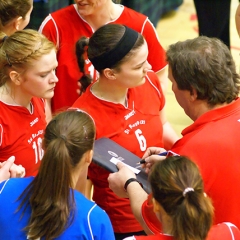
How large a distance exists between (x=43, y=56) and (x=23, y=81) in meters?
0.15

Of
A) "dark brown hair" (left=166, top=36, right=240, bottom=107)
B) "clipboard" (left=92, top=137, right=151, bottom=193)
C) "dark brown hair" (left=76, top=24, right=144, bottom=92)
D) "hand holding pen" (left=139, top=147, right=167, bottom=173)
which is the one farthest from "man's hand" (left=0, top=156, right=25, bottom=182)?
"dark brown hair" (left=166, top=36, right=240, bottom=107)

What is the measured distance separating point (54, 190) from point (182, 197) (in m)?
0.43

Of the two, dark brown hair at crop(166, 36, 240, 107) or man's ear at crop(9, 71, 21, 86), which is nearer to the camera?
dark brown hair at crop(166, 36, 240, 107)

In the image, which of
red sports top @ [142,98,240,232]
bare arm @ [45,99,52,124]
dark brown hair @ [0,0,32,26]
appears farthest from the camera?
bare arm @ [45,99,52,124]

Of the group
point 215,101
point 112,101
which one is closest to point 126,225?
point 112,101

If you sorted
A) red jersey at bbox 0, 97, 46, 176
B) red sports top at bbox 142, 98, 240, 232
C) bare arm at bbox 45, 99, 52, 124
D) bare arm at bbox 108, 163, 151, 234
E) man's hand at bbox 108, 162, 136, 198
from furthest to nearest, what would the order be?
bare arm at bbox 45, 99, 52, 124, red jersey at bbox 0, 97, 46, 176, man's hand at bbox 108, 162, 136, 198, bare arm at bbox 108, 163, 151, 234, red sports top at bbox 142, 98, 240, 232

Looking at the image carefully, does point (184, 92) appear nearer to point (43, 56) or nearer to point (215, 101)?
point (215, 101)

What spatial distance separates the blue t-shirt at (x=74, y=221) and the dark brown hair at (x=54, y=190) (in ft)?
0.07

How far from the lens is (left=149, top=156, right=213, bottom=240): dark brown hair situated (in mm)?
1661

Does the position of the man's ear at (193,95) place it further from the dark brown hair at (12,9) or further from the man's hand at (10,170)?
the dark brown hair at (12,9)

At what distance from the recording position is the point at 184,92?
7.29ft

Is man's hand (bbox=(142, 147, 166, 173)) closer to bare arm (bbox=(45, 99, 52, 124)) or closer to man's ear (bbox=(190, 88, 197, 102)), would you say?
man's ear (bbox=(190, 88, 197, 102))

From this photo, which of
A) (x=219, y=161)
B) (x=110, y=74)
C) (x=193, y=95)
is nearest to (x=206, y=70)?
(x=193, y=95)

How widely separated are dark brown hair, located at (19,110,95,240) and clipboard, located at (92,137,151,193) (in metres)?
0.44
